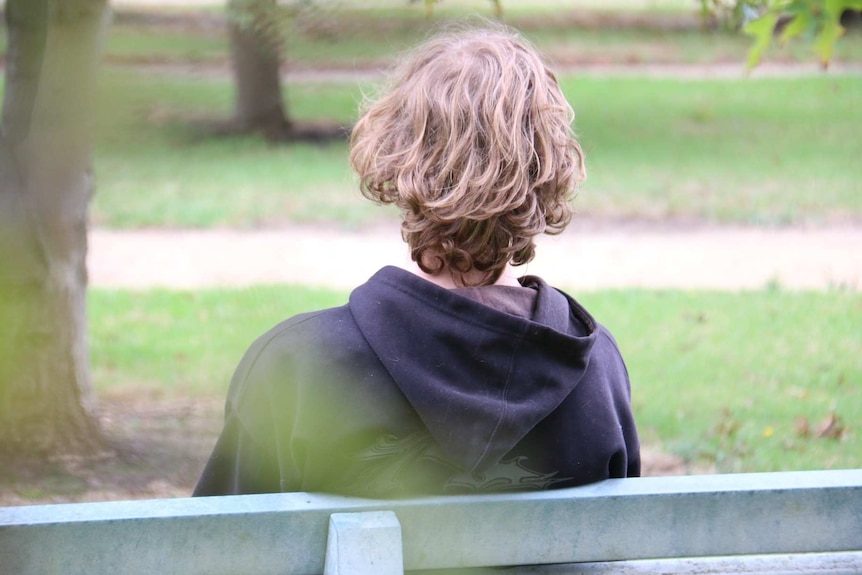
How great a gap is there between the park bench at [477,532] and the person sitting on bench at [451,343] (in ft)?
0.28

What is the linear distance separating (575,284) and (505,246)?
5150mm

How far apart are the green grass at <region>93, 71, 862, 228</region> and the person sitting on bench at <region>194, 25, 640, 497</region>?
6.6 inches

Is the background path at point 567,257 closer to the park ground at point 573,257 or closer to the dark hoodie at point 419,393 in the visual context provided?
the park ground at point 573,257

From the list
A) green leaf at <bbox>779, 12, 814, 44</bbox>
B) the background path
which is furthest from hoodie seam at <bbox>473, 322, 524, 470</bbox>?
the background path

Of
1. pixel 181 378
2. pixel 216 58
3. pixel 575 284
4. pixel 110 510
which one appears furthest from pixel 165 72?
pixel 575 284

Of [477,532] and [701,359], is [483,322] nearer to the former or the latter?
[477,532]

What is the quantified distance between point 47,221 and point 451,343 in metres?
1.58

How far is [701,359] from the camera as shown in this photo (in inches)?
199

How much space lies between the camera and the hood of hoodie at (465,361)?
4.29ft

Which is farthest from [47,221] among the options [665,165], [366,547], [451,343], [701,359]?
[665,165]

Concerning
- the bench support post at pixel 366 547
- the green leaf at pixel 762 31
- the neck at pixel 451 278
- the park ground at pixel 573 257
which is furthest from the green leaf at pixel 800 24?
the park ground at pixel 573 257

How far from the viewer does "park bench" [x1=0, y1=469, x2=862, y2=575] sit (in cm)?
115

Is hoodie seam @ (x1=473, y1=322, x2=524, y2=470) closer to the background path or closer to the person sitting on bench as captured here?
the person sitting on bench

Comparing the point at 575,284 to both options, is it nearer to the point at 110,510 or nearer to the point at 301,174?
the point at 301,174
